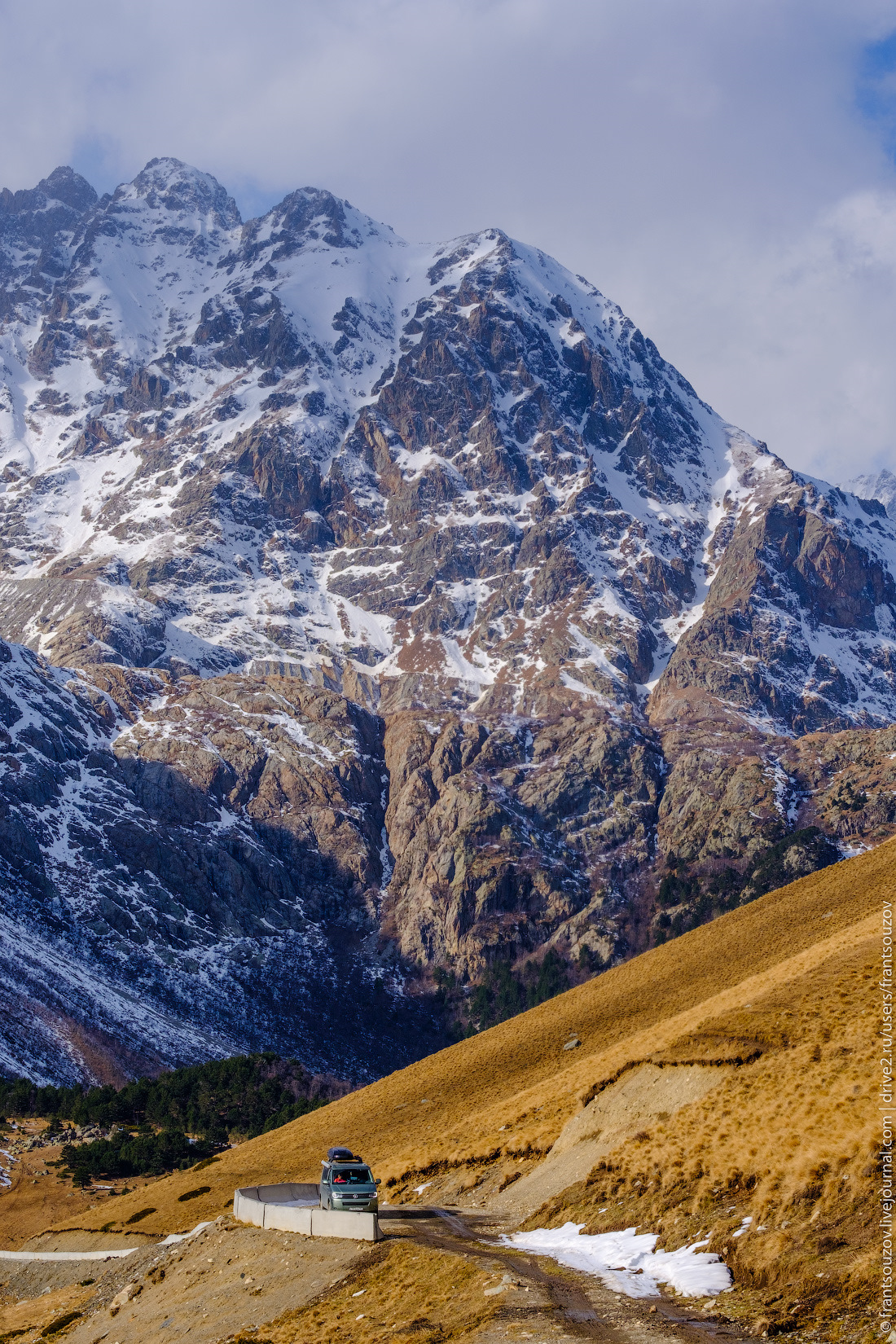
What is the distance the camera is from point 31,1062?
167250 mm

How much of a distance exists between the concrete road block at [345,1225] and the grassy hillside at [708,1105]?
6161mm

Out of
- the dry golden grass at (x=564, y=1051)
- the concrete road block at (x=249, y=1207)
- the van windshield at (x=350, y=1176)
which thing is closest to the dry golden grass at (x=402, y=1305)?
the van windshield at (x=350, y=1176)

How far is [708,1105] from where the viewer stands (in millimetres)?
37531

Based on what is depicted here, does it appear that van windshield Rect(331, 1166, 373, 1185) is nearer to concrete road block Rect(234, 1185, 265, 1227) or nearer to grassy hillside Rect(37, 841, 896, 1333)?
concrete road block Rect(234, 1185, 265, 1227)

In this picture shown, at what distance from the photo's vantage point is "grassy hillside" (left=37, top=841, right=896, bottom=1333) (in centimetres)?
2981

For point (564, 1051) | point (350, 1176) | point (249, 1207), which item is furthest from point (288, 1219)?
point (564, 1051)

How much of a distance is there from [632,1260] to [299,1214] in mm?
11936

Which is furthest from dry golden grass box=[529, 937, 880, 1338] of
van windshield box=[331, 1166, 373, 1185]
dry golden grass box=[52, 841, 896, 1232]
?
van windshield box=[331, 1166, 373, 1185]

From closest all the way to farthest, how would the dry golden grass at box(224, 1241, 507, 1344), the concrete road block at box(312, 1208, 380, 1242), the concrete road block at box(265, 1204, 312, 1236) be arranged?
the dry golden grass at box(224, 1241, 507, 1344) < the concrete road block at box(312, 1208, 380, 1242) < the concrete road block at box(265, 1204, 312, 1236)

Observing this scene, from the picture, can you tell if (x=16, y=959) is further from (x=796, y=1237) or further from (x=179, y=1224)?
(x=796, y=1237)

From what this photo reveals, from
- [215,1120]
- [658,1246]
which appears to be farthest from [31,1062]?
[658,1246]

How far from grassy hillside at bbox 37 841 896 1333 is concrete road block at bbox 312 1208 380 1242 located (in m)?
6.16

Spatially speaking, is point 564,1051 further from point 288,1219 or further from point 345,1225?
point 345,1225

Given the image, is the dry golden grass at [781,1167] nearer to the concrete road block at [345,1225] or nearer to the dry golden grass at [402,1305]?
the dry golden grass at [402,1305]
